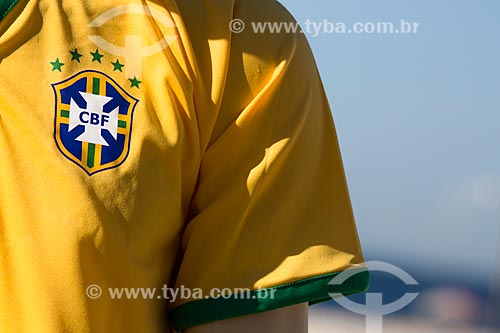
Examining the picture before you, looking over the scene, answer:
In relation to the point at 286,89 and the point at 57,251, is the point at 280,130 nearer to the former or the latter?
the point at 286,89

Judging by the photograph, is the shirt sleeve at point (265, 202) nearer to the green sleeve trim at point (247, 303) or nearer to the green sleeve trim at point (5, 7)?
the green sleeve trim at point (247, 303)

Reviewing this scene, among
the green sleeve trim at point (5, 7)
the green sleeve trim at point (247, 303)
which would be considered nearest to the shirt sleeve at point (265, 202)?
the green sleeve trim at point (247, 303)

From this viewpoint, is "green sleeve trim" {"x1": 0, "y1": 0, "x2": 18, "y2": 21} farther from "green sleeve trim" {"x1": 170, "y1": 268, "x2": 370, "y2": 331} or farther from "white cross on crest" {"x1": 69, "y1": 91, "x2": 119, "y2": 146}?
"green sleeve trim" {"x1": 170, "y1": 268, "x2": 370, "y2": 331}

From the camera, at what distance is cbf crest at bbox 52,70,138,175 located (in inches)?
36.9

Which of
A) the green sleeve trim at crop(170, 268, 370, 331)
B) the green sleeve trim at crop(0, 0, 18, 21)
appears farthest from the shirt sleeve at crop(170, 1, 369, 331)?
the green sleeve trim at crop(0, 0, 18, 21)

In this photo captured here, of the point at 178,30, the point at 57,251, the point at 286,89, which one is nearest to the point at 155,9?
the point at 178,30

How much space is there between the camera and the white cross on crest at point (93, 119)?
95cm

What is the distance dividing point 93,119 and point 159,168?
75mm

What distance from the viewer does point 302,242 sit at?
39.2 inches

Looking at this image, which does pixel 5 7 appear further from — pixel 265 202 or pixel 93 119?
pixel 265 202

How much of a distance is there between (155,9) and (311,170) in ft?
0.71

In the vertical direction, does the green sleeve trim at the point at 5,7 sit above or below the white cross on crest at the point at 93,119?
above

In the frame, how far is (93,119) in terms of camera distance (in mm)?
956

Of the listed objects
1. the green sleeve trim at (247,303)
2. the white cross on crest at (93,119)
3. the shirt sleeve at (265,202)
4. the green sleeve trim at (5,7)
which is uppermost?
the green sleeve trim at (5,7)
